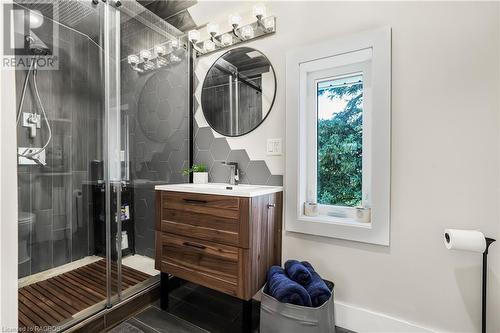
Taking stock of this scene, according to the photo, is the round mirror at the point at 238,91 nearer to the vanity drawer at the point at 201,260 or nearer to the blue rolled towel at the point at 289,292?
the vanity drawer at the point at 201,260

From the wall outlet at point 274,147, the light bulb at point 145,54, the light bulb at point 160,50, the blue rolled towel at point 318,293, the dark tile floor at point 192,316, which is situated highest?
the light bulb at point 160,50

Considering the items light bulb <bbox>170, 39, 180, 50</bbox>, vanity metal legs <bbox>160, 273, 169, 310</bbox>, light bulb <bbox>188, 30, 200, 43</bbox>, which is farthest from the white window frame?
light bulb <bbox>170, 39, 180, 50</bbox>

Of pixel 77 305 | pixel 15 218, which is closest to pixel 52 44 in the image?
pixel 15 218

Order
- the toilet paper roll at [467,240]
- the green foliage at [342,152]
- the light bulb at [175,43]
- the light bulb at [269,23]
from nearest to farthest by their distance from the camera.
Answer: the toilet paper roll at [467,240], the green foliage at [342,152], the light bulb at [269,23], the light bulb at [175,43]

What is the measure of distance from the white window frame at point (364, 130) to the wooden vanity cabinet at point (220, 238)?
20cm

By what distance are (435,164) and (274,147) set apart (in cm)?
94

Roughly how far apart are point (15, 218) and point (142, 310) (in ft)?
3.86

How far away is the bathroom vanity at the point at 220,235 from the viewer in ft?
4.34

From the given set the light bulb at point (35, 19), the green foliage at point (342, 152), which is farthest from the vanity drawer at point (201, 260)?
the light bulb at point (35, 19)

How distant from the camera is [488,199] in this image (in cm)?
114

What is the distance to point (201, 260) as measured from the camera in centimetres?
146

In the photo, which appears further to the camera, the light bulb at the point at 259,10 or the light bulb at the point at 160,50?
the light bulb at the point at 160,50

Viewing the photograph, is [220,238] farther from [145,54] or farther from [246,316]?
[145,54]

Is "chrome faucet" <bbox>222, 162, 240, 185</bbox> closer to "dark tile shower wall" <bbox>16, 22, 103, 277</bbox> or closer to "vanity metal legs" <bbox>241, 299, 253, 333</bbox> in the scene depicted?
"vanity metal legs" <bbox>241, 299, 253, 333</bbox>
